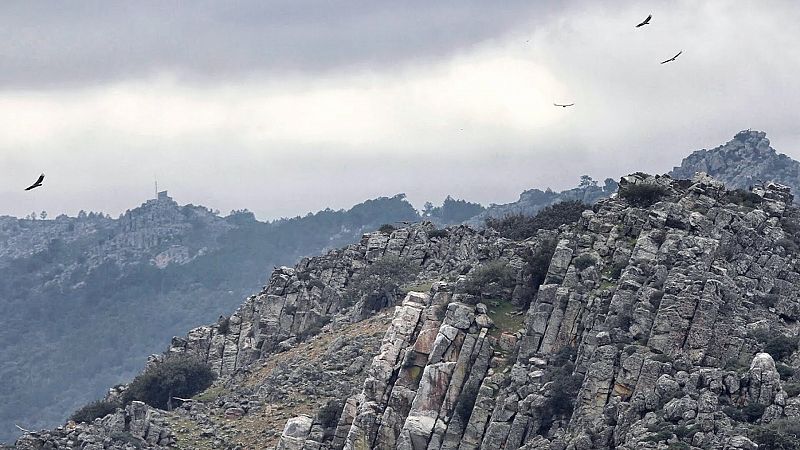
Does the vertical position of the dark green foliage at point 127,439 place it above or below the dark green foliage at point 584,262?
below

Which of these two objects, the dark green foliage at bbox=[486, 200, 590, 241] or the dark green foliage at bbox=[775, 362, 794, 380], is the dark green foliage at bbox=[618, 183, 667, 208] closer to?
the dark green foliage at bbox=[486, 200, 590, 241]

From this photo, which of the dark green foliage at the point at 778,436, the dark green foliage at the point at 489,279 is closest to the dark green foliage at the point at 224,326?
the dark green foliage at the point at 489,279

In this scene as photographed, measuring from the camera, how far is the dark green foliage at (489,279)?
89.2 metres

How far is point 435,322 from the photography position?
8806cm

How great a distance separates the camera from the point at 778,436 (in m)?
61.8

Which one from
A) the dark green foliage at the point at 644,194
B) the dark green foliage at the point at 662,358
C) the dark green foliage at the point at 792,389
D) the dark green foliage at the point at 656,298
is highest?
the dark green foliage at the point at 644,194

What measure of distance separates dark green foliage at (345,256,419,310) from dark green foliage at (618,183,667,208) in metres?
26.0

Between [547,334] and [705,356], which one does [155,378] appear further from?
[705,356]

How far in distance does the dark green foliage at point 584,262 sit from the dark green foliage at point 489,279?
6379 mm

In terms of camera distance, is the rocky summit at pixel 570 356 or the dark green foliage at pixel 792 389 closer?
the dark green foliage at pixel 792 389

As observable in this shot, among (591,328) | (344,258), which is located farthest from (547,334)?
(344,258)

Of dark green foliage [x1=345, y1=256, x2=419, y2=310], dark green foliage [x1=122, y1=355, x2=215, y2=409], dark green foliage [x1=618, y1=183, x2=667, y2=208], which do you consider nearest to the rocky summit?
dark green foliage [x1=618, y1=183, x2=667, y2=208]

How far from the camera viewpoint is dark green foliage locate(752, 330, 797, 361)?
7156cm

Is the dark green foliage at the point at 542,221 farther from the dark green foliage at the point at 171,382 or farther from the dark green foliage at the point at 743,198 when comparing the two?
the dark green foliage at the point at 171,382
